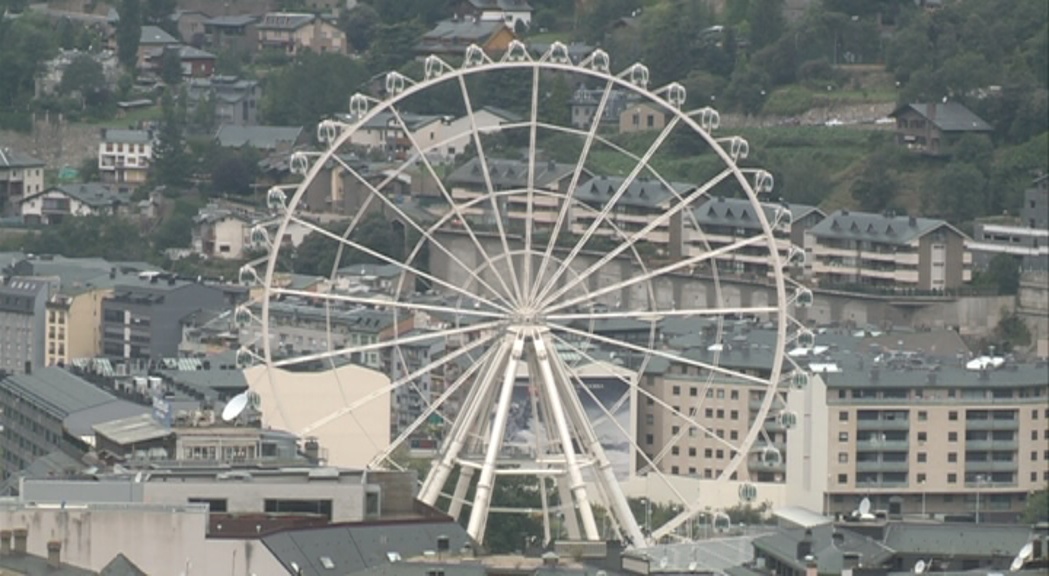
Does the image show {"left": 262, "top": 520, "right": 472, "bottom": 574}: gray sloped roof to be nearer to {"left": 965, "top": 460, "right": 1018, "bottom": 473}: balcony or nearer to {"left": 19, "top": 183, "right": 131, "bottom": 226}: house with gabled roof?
{"left": 965, "top": 460, "right": 1018, "bottom": 473}: balcony

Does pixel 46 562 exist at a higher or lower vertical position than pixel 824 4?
lower

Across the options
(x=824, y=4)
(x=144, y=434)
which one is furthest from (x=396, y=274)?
(x=144, y=434)

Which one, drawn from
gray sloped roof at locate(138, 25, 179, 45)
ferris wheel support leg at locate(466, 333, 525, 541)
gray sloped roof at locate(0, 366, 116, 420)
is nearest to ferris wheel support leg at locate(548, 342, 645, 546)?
ferris wheel support leg at locate(466, 333, 525, 541)

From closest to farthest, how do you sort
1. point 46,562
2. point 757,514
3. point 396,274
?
1. point 46,562
2. point 757,514
3. point 396,274

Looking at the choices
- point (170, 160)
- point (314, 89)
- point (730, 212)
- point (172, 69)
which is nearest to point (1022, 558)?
point (730, 212)

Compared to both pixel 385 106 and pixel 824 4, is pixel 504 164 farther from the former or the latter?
pixel 385 106

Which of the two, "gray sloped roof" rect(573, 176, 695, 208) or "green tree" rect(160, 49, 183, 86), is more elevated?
"green tree" rect(160, 49, 183, 86)

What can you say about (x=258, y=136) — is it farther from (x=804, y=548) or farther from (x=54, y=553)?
(x=54, y=553)
